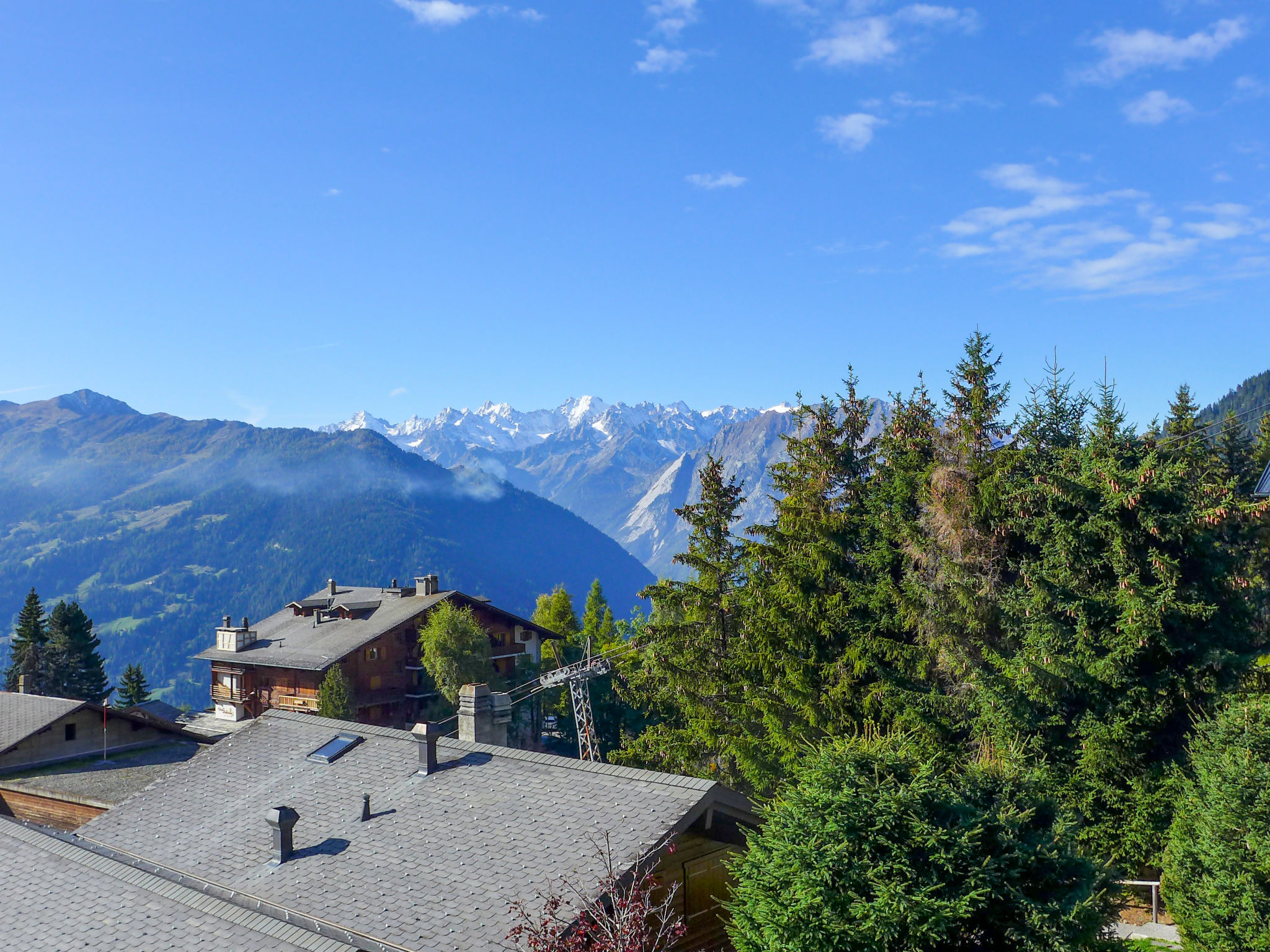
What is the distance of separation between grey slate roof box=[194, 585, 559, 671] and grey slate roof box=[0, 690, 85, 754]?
19.0 meters

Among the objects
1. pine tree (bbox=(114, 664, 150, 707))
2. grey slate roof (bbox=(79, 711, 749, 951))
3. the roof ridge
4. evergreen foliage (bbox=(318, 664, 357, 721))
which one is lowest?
pine tree (bbox=(114, 664, 150, 707))

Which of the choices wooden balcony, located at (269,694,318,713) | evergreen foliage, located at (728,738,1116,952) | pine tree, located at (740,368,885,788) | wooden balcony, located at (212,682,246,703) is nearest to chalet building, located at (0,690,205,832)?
wooden balcony, located at (269,694,318,713)

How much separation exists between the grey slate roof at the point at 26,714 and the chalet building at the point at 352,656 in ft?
58.3

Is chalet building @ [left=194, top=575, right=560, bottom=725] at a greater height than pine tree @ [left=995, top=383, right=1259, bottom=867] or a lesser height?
lesser

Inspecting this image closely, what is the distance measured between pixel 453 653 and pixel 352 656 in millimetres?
7051

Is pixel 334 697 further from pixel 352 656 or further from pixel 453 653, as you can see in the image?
pixel 453 653

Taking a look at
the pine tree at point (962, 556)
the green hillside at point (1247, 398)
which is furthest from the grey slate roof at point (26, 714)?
the green hillside at point (1247, 398)

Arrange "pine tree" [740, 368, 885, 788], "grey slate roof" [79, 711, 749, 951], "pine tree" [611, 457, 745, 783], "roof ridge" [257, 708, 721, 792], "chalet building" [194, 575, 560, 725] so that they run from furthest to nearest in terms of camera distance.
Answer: "chalet building" [194, 575, 560, 725] → "pine tree" [611, 457, 745, 783] → "pine tree" [740, 368, 885, 788] → "roof ridge" [257, 708, 721, 792] → "grey slate roof" [79, 711, 749, 951]

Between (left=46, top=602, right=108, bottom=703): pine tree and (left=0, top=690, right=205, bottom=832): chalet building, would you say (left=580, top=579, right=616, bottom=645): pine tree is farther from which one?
(left=46, top=602, right=108, bottom=703): pine tree

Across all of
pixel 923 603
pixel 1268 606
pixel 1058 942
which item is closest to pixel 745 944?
pixel 1058 942

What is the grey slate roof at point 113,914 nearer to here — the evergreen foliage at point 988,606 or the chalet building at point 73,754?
the evergreen foliage at point 988,606

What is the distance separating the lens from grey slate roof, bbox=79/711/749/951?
1484 centimetres

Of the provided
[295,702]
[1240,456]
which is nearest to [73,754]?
[295,702]

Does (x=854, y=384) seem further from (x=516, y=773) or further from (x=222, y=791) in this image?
(x=222, y=791)
